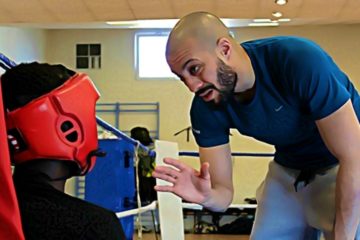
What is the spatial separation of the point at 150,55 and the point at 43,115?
26.8ft

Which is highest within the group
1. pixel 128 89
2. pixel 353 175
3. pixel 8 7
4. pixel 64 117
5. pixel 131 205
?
pixel 8 7

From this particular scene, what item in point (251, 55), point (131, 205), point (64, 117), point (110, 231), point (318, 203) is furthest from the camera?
point (131, 205)

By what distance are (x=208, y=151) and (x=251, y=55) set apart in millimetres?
450

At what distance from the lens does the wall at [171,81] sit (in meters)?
9.11

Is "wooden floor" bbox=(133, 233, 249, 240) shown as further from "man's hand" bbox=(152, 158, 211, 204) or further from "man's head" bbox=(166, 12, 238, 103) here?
"man's head" bbox=(166, 12, 238, 103)

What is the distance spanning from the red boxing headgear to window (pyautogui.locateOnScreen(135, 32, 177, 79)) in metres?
8.01

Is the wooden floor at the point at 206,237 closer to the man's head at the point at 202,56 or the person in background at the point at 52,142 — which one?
the man's head at the point at 202,56

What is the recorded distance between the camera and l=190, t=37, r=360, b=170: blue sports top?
1.84 meters

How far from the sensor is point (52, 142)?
127cm

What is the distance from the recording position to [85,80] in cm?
138

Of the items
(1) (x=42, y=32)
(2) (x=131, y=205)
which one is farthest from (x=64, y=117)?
(1) (x=42, y=32)

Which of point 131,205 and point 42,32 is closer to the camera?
point 131,205

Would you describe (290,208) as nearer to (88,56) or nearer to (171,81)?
(171,81)

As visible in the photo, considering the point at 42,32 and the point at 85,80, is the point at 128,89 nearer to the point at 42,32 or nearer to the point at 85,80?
the point at 42,32
